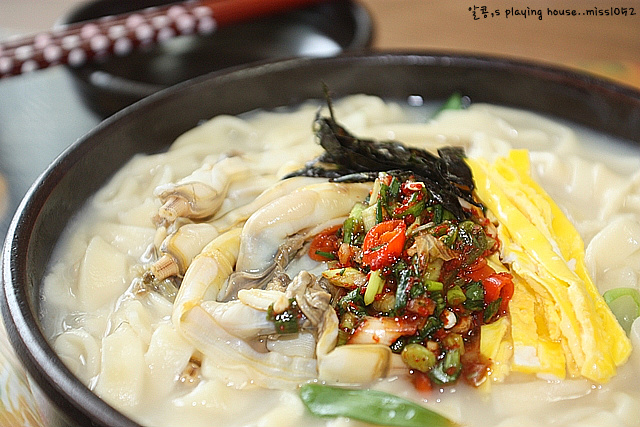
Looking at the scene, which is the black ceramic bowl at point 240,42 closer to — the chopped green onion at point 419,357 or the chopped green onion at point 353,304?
the chopped green onion at point 353,304

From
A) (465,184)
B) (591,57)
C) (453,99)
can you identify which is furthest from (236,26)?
(465,184)

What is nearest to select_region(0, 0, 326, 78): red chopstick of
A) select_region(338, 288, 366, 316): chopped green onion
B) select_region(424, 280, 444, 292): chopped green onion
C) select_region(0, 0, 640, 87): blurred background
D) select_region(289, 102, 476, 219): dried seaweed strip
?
select_region(0, 0, 640, 87): blurred background

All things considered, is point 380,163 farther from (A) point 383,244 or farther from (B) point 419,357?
(B) point 419,357

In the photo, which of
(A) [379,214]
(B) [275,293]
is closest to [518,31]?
(A) [379,214]

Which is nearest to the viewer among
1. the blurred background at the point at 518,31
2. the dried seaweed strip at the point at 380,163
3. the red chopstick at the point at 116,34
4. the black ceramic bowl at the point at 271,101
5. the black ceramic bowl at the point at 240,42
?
the black ceramic bowl at the point at 271,101

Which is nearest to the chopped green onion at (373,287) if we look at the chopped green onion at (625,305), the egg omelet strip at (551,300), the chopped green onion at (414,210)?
the chopped green onion at (414,210)

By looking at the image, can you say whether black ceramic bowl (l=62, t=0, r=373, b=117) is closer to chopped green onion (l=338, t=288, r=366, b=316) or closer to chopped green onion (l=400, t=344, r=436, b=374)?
chopped green onion (l=338, t=288, r=366, b=316)

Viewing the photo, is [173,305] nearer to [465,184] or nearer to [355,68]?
[465,184]
